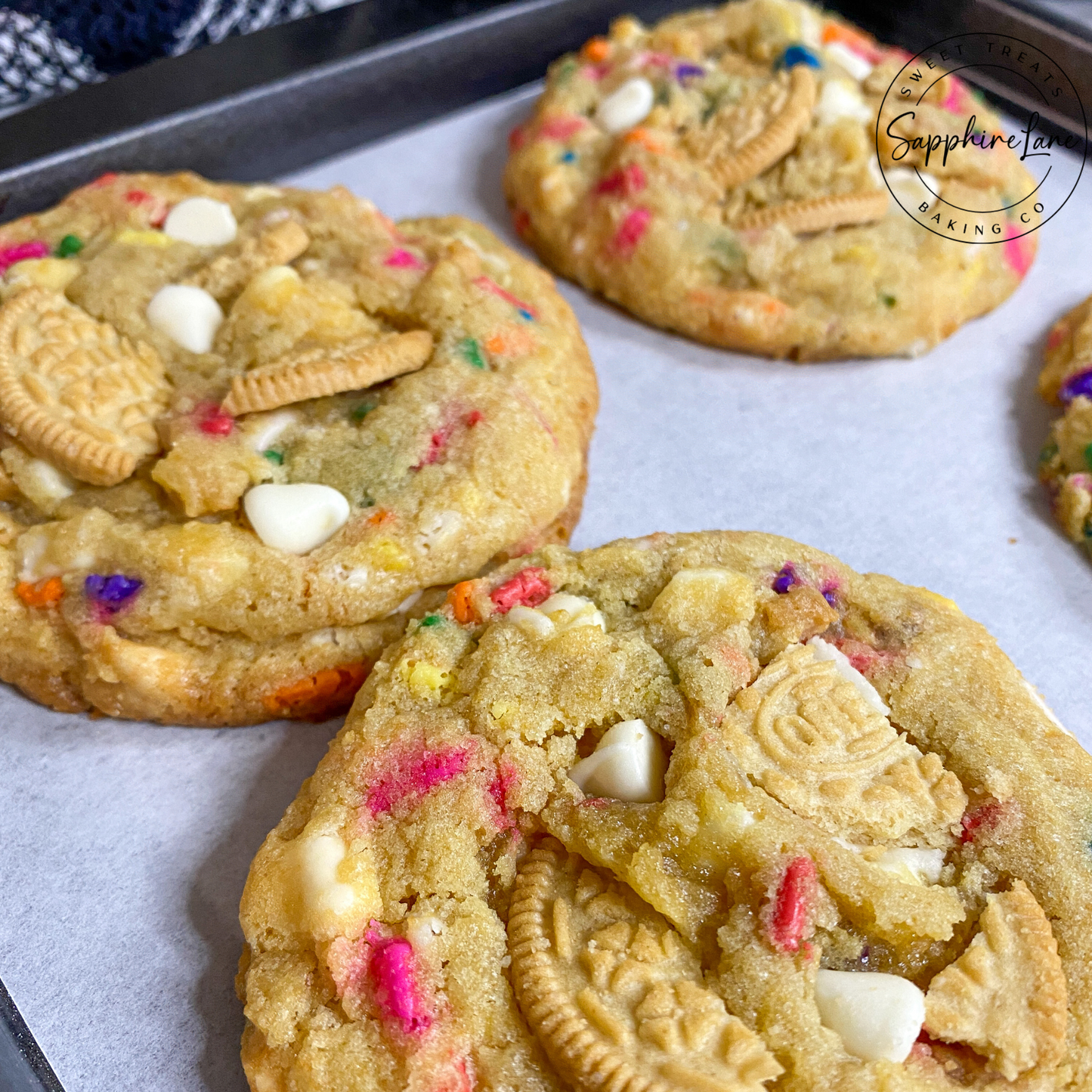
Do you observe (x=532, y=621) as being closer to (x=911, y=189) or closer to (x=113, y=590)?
(x=113, y=590)

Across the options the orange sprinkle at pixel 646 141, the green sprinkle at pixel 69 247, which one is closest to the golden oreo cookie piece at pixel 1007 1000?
the orange sprinkle at pixel 646 141

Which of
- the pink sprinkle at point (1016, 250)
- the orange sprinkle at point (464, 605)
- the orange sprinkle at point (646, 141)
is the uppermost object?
the orange sprinkle at point (646, 141)

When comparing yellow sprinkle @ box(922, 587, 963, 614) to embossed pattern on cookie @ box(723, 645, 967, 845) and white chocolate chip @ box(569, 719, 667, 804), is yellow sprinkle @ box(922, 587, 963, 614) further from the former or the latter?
white chocolate chip @ box(569, 719, 667, 804)

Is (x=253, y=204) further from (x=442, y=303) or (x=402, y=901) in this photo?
(x=402, y=901)

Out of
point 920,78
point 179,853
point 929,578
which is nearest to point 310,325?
point 179,853

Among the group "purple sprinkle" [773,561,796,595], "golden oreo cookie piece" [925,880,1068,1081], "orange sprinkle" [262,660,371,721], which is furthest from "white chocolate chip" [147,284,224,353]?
"golden oreo cookie piece" [925,880,1068,1081]
